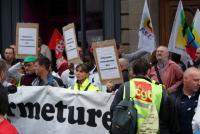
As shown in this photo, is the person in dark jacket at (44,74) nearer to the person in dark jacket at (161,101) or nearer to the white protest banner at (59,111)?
the white protest banner at (59,111)

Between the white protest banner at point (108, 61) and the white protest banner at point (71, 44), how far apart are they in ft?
3.54

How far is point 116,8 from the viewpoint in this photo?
13.6m

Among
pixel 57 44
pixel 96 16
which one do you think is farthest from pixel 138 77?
pixel 96 16

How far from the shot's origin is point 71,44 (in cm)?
981

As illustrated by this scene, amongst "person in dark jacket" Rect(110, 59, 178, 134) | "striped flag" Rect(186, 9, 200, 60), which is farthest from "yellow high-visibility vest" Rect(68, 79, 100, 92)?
"striped flag" Rect(186, 9, 200, 60)

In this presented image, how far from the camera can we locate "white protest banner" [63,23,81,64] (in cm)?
963

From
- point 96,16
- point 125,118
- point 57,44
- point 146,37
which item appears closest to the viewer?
point 125,118

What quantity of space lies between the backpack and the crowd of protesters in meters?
0.22

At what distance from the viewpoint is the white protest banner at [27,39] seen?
10.0 metres

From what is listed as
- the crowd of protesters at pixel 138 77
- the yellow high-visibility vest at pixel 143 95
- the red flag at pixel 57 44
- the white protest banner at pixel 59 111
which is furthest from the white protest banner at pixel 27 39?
the yellow high-visibility vest at pixel 143 95

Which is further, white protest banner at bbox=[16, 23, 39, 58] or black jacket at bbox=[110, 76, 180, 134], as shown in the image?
white protest banner at bbox=[16, 23, 39, 58]

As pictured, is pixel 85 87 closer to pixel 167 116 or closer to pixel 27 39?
pixel 167 116

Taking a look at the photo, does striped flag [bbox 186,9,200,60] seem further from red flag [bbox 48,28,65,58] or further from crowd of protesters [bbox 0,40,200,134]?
red flag [bbox 48,28,65,58]

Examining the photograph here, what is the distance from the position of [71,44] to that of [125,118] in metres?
3.16
